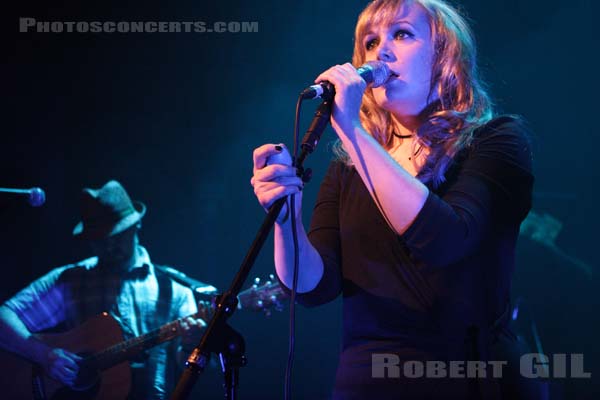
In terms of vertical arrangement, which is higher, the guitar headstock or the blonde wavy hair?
the blonde wavy hair

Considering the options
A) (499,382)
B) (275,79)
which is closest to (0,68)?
(275,79)

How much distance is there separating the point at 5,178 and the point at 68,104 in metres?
0.73

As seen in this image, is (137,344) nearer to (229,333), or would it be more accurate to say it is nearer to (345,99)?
(229,333)

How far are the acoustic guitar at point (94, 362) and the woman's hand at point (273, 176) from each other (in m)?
2.66

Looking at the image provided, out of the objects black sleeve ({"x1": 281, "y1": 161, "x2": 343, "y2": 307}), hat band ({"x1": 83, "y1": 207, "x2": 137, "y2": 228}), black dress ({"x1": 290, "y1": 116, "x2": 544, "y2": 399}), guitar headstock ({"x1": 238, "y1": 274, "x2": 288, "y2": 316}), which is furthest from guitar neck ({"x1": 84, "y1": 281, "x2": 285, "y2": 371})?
black dress ({"x1": 290, "y1": 116, "x2": 544, "y2": 399})

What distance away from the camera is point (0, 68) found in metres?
4.04

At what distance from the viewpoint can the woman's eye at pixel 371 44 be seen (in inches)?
64.7

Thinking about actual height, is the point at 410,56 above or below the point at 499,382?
above

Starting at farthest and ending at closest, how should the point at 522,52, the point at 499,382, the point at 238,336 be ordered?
the point at 522,52
the point at 499,382
the point at 238,336

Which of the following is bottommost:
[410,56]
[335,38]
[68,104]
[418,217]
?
[418,217]

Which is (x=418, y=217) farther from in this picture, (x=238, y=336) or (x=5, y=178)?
(x=5, y=178)

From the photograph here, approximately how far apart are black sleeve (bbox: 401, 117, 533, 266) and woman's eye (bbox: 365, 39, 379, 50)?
444 millimetres

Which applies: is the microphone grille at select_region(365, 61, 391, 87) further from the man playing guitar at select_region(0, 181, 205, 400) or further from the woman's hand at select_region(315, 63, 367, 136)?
the man playing guitar at select_region(0, 181, 205, 400)

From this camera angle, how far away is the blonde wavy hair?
142cm
